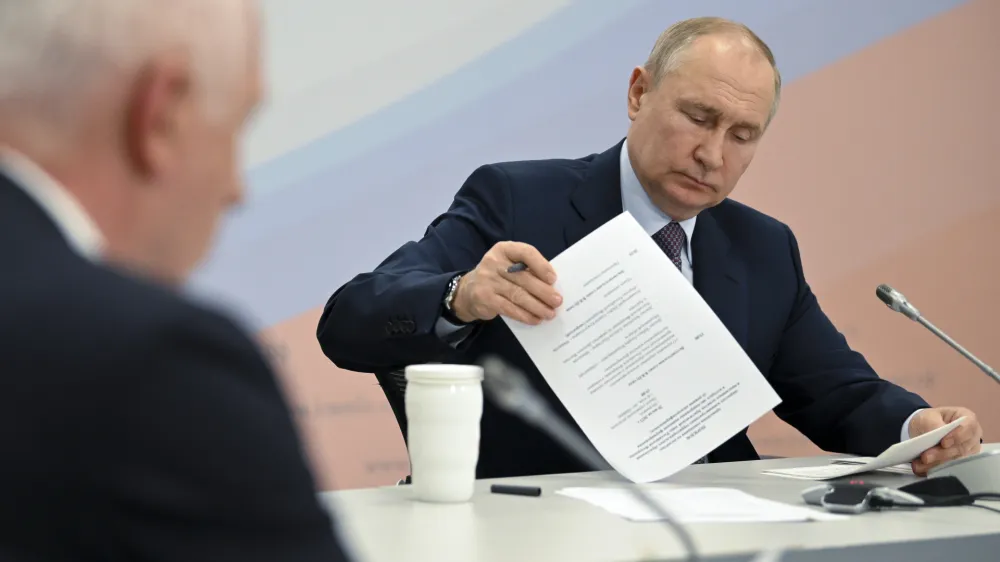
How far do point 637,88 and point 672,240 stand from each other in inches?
12.7

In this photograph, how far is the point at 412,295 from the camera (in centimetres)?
177

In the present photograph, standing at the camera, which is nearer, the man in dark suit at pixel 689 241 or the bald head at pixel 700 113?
the man in dark suit at pixel 689 241

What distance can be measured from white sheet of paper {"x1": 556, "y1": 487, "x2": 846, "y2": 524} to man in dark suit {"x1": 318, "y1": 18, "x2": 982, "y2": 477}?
0.40 m

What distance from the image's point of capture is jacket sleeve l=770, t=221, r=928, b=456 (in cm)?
201

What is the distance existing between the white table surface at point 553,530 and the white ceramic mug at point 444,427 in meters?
0.03

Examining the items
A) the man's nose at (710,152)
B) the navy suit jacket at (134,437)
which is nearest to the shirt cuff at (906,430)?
the man's nose at (710,152)

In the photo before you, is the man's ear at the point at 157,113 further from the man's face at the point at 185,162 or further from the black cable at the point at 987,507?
the black cable at the point at 987,507

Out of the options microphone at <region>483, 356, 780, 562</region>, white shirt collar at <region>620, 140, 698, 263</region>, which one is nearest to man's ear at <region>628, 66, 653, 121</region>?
white shirt collar at <region>620, 140, 698, 263</region>

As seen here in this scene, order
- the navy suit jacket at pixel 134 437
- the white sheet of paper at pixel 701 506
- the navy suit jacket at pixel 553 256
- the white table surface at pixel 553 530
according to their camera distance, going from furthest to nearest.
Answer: the navy suit jacket at pixel 553 256, the white sheet of paper at pixel 701 506, the white table surface at pixel 553 530, the navy suit jacket at pixel 134 437

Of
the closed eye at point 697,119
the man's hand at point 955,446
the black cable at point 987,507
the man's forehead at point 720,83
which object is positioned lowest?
the black cable at point 987,507

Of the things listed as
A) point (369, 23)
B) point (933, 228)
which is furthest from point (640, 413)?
point (933, 228)

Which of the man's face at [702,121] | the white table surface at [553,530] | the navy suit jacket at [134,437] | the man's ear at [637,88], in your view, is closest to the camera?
the navy suit jacket at [134,437]

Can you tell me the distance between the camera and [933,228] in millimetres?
3486

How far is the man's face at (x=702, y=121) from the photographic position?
6.81 feet
